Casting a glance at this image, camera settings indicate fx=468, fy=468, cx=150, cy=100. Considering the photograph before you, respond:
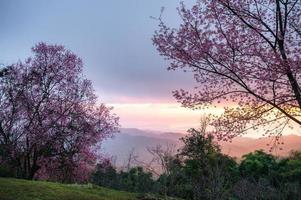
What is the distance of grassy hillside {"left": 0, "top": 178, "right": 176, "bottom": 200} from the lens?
43.7 feet

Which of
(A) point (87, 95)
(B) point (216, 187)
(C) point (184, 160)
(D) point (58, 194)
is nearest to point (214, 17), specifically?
(D) point (58, 194)

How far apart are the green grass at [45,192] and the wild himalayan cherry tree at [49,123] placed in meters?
4.39

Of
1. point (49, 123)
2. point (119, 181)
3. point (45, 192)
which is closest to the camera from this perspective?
point (45, 192)

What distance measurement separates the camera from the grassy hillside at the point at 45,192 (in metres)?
13.3

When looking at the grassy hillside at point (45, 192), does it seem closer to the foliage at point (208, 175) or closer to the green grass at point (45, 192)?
the green grass at point (45, 192)

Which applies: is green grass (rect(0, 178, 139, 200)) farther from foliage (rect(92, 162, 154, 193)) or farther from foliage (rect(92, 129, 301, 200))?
foliage (rect(92, 162, 154, 193))

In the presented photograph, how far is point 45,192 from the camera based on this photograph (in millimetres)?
14305

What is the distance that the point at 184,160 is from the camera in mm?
32031

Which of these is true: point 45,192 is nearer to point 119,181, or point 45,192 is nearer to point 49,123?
point 49,123

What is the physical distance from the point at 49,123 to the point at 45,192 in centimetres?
711

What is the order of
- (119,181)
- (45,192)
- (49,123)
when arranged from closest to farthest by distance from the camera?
(45,192), (49,123), (119,181)

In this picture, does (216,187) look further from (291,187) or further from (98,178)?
(98,178)

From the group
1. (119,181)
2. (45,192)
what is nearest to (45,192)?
(45,192)

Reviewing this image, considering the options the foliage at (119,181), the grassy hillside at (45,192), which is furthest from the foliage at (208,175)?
the grassy hillside at (45,192)
